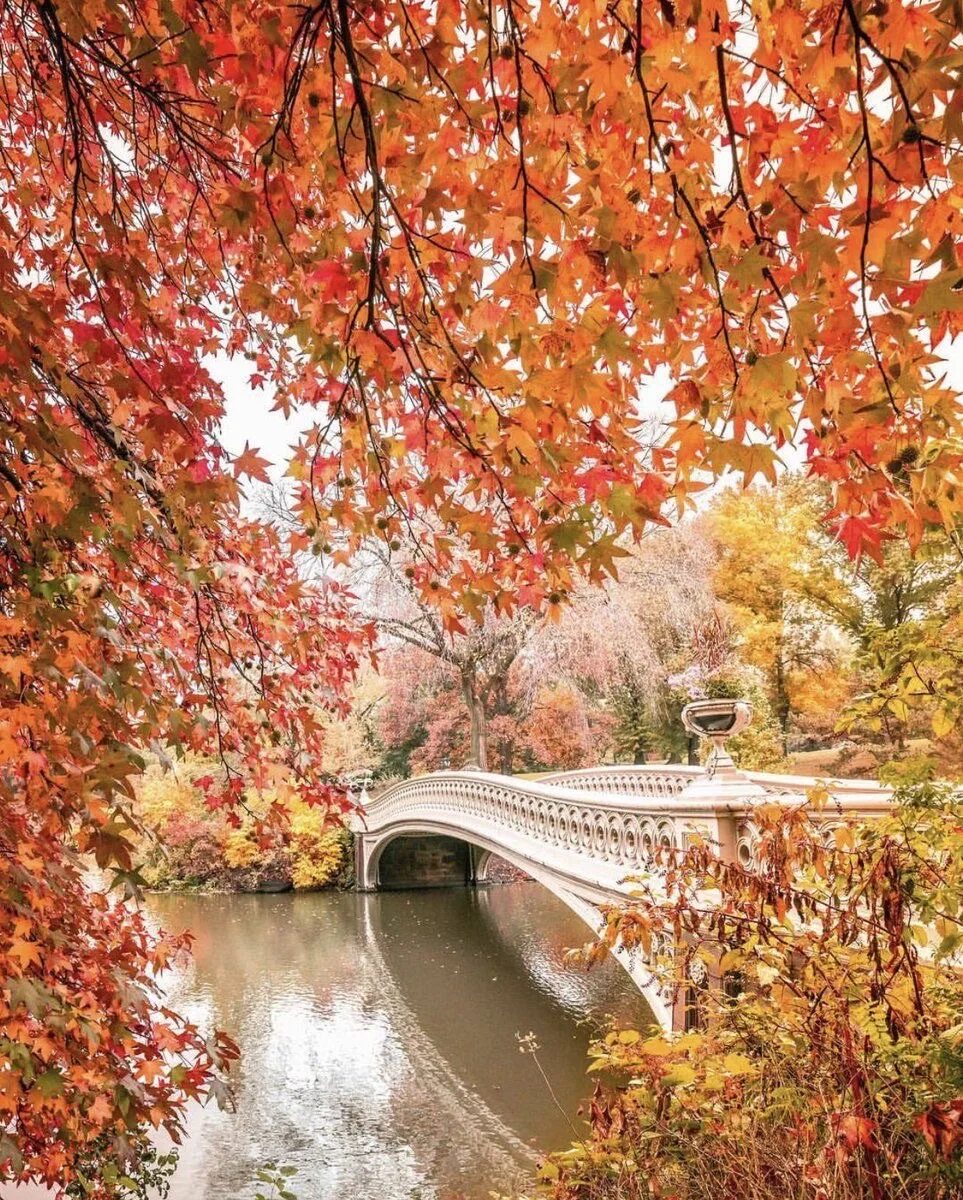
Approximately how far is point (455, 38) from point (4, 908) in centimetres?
253

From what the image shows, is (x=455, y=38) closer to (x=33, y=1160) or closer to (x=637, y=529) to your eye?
(x=637, y=529)

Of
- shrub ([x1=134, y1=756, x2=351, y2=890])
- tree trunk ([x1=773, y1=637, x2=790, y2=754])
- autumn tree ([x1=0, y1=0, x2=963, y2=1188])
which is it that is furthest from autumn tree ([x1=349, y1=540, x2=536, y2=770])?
autumn tree ([x1=0, y1=0, x2=963, y2=1188])

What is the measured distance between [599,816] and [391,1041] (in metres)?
4.49

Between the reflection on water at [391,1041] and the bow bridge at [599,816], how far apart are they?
187 centimetres

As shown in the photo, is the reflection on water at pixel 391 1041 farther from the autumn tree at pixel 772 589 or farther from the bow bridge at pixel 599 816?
the autumn tree at pixel 772 589

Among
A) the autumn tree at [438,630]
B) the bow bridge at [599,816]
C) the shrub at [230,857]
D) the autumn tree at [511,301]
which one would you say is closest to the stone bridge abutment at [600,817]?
the bow bridge at [599,816]

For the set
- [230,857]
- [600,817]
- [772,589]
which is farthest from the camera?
[772,589]

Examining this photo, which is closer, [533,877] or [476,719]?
[533,877]

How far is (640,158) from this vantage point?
2123 mm

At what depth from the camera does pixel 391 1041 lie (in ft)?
35.4

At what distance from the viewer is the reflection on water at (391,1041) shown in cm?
745

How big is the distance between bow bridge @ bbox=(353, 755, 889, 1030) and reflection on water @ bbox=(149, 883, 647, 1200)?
6.15 ft

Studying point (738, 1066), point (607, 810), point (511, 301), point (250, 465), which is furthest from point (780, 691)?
point (511, 301)

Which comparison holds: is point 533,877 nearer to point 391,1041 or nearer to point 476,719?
point 391,1041
